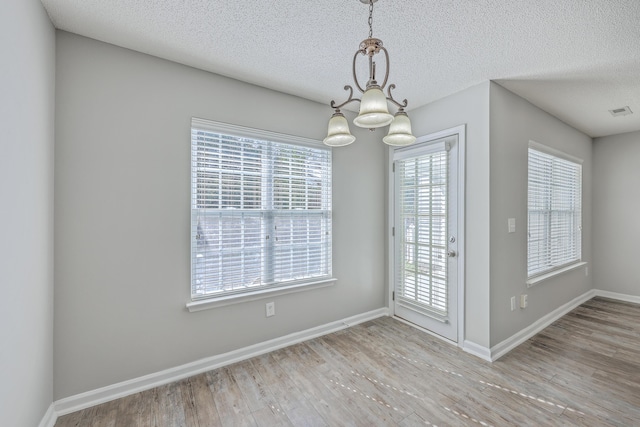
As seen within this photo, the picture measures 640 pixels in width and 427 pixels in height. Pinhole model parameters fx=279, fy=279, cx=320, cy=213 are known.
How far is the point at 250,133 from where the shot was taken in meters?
2.51

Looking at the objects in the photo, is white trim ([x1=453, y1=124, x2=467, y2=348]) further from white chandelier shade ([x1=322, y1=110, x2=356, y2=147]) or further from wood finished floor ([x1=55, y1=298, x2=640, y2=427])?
white chandelier shade ([x1=322, y1=110, x2=356, y2=147])

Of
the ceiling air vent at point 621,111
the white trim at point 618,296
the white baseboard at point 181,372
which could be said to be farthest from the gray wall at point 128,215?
the white trim at point 618,296

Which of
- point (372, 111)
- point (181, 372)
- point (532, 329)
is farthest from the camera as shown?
point (532, 329)

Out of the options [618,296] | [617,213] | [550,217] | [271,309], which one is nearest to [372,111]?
[271,309]

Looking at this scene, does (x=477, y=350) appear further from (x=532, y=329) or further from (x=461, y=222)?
(x=461, y=222)

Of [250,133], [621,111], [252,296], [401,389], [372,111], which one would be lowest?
[401,389]

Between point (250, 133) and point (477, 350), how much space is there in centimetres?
284

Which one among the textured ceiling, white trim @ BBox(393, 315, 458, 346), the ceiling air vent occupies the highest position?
the textured ceiling

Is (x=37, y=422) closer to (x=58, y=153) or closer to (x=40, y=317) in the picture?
(x=40, y=317)

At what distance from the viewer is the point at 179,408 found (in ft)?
6.12

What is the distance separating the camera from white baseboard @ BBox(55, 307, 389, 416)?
1850 millimetres

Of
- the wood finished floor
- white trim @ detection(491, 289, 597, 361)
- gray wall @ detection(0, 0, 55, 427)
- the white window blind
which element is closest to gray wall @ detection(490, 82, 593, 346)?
white trim @ detection(491, 289, 597, 361)

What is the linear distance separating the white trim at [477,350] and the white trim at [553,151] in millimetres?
2114

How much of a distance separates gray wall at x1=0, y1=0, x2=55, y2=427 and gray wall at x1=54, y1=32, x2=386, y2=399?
0.33ft
